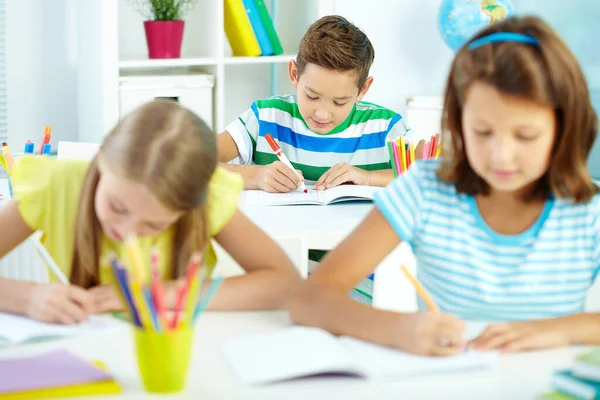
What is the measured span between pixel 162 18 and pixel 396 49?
42.5 inches

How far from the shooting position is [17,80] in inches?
147

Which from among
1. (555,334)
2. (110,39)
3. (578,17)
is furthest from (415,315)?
(578,17)

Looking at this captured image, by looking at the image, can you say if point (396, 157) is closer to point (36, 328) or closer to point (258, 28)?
point (36, 328)

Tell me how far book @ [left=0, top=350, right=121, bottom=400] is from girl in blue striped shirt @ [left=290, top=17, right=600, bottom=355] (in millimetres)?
327

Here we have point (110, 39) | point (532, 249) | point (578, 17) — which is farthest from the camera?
point (578, 17)

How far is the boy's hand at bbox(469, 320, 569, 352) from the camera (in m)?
1.24

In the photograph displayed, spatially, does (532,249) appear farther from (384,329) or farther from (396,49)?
(396,49)

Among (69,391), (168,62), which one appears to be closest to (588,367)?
(69,391)

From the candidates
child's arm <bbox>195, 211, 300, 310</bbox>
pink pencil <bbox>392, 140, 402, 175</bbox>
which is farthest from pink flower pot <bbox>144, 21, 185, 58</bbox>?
child's arm <bbox>195, 211, 300, 310</bbox>

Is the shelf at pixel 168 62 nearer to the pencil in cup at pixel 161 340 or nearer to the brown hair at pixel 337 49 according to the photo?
the brown hair at pixel 337 49

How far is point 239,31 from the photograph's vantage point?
3775 mm

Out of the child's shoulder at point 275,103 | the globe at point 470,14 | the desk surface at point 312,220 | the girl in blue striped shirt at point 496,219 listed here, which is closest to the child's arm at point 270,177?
the desk surface at point 312,220

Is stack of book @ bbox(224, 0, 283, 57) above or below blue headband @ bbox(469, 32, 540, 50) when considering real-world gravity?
below

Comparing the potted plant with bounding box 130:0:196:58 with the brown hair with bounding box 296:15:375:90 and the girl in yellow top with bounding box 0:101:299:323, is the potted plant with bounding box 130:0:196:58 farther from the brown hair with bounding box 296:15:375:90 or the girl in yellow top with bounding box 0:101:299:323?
the girl in yellow top with bounding box 0:101:299:323
